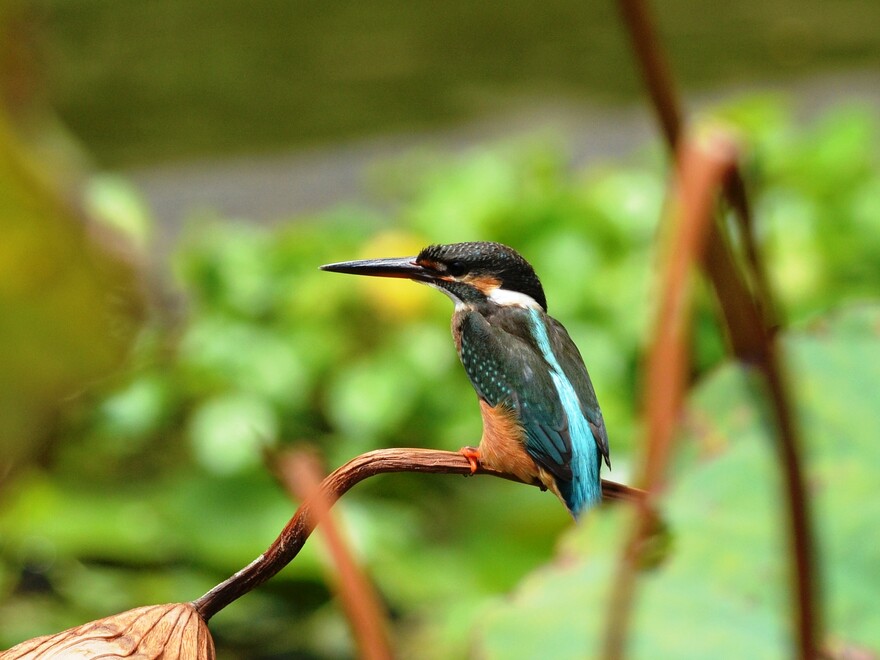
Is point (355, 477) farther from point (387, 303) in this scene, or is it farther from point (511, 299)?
point (387, 303)

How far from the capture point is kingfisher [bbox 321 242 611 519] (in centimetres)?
22

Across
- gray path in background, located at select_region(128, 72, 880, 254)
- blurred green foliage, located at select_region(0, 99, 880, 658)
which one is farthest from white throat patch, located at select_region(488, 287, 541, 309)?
gray path in background, located at select_region(128, 72, 880, 254)

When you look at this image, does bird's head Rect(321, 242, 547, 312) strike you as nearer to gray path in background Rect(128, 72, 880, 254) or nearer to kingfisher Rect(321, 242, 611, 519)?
kingfisher Rect(321, 242, 611, 519)

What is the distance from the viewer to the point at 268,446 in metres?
0.20

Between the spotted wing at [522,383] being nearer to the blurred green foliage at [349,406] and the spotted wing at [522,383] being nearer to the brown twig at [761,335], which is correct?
the brown twig at [761,335]

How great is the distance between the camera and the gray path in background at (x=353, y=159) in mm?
2760

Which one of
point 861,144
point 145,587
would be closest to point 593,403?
point 145,587

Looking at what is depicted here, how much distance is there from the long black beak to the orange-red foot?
4cm

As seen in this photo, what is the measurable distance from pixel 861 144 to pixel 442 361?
0.91 metres

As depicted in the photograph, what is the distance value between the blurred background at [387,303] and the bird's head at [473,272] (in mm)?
47

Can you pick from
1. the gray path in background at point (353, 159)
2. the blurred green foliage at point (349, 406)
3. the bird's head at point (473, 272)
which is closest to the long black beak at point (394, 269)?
the bird's head at point (473, 272)

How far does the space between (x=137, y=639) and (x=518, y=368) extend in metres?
0.09

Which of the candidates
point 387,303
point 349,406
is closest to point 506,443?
point 349,406

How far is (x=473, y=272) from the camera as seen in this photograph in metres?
0.24
